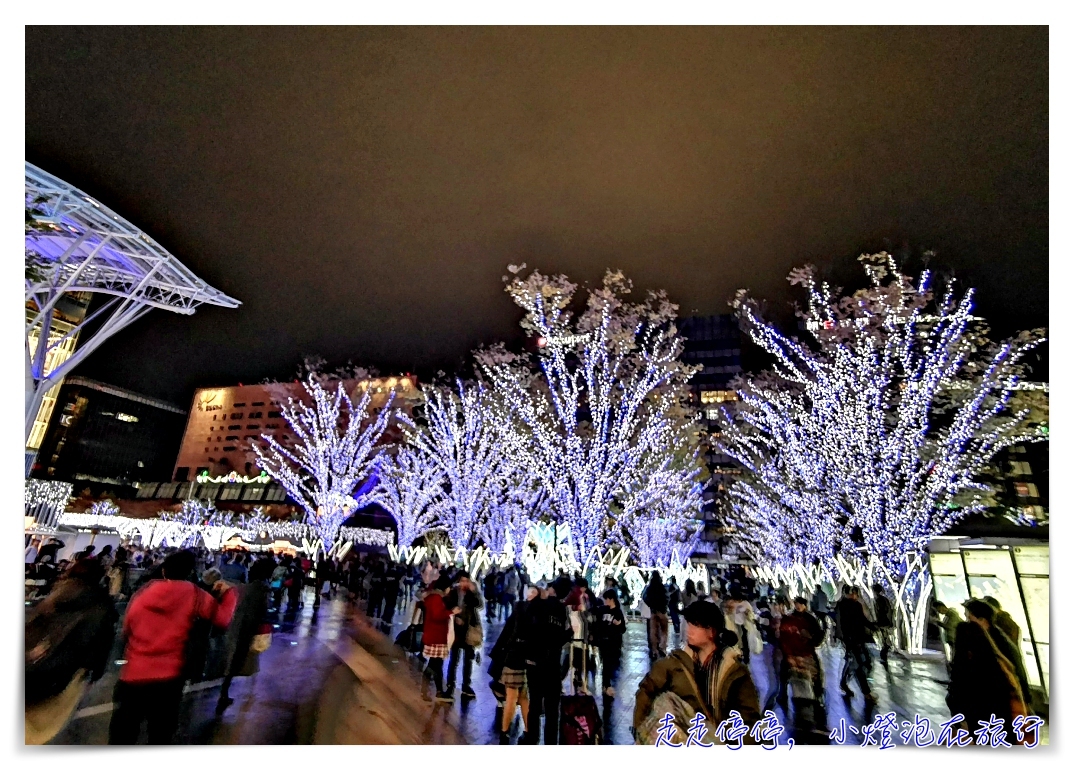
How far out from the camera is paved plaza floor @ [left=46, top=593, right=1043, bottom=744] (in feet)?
16.7

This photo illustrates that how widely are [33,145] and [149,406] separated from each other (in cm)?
6629

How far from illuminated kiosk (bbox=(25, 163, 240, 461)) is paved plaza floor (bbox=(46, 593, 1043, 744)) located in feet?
13.2

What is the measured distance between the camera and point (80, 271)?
927 centimetres

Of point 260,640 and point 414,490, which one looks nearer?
point 260,640

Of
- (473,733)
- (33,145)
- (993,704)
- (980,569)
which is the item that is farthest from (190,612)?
(980,569)

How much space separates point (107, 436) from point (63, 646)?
66118mm

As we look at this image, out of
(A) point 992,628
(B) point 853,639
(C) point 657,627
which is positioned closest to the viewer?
(A) point 992,628

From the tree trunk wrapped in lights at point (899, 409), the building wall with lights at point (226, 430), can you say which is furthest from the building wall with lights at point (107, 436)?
the tree trunk wrapped in lights at point (899, 409)

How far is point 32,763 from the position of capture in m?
5.05

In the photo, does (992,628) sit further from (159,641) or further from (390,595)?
(390,595)

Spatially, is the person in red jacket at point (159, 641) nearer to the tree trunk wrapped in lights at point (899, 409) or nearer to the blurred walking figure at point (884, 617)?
the tree trunk wrapped in lights at point (899, 409)

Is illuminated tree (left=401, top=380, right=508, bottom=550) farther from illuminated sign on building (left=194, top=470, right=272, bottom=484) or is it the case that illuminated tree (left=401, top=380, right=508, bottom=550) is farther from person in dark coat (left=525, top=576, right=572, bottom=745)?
illuminated sign on building (left=194, top=470, right=272, bottom=484)

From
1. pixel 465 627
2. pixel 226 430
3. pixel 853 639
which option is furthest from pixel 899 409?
pixel 226 430

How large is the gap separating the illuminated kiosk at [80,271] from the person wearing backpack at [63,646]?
2.99m
